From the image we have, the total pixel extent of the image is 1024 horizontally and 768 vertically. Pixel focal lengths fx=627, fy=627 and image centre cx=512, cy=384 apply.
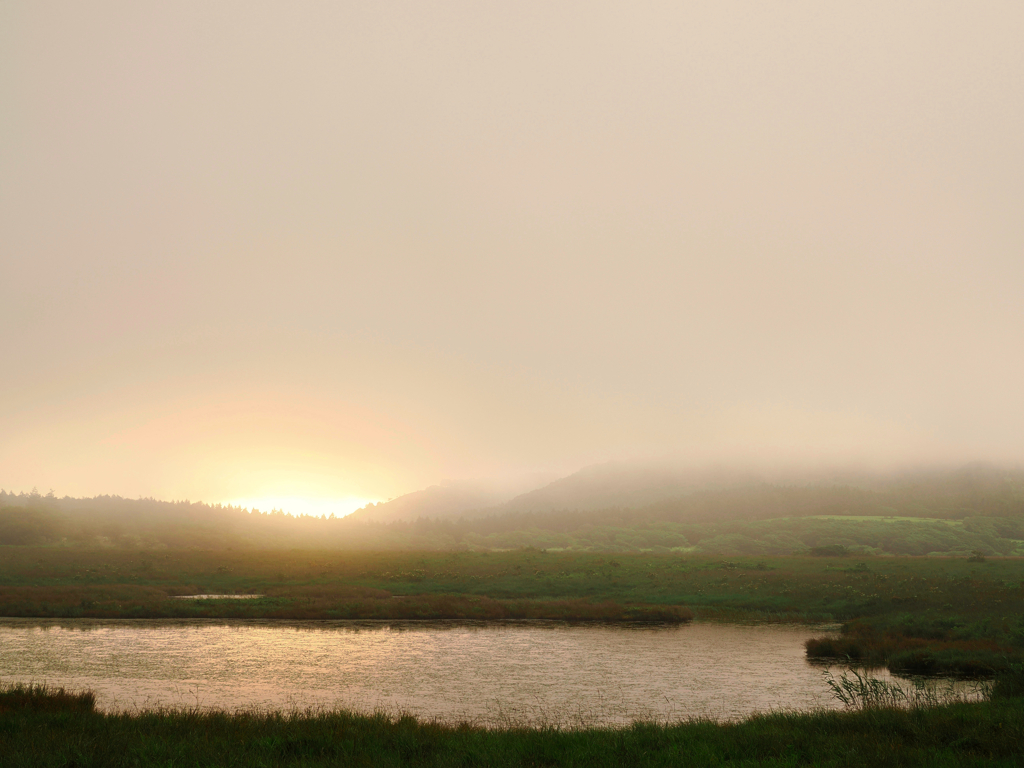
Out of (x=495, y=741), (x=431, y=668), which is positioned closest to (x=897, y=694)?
(x=495, y=741)

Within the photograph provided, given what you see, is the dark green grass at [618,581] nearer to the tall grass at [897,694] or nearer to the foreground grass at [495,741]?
the tall grass at [897,694]

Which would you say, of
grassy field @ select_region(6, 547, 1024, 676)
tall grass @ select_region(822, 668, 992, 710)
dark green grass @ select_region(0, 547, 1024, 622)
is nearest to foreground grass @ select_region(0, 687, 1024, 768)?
tall grass @ select_region(822, 668, 992, 710)

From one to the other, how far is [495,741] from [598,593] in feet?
189

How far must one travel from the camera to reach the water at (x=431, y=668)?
2419 cm

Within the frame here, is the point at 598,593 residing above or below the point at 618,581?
below

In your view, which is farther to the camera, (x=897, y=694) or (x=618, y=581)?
(x=618, y=581)

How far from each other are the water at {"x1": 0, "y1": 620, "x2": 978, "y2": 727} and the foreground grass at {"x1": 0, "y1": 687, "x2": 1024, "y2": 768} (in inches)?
168

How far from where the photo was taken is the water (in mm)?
→ 24188

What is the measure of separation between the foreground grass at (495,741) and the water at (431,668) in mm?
4260

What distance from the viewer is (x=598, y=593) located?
7112cm

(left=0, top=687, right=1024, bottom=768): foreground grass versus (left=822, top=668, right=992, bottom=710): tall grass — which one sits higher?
(left=0, top=687, right=1024, bottom=768): foreground grass

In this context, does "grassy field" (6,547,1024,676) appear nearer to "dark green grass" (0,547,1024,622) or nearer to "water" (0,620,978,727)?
"dark green grass" (0,547,1024,622)

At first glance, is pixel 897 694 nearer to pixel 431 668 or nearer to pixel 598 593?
pixel 431 668

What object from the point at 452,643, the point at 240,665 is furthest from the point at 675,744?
the point at 452,643
